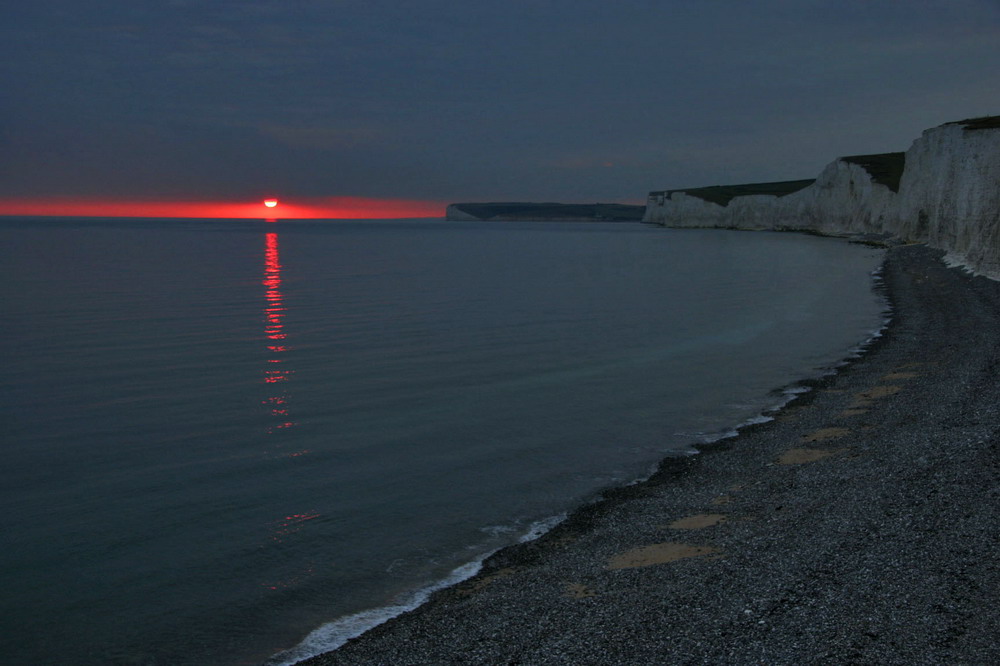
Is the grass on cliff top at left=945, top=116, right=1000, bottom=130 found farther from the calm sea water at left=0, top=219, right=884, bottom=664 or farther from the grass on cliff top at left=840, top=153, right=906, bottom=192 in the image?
the grass on cliff top at left=840, top=153, right=906, bottom=192

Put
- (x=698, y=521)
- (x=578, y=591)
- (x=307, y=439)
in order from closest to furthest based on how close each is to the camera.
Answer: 1. (x=578, y=591)
2. (x=698, y=521)
3. (x=307, y=439)

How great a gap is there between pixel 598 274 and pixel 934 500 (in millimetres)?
45856

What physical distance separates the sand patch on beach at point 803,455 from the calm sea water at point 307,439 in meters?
1.84

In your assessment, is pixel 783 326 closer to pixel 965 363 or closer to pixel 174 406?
pixel 965 363

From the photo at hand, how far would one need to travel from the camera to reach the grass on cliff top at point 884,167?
287ft

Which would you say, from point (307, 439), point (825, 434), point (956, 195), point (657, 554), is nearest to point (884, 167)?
point (956, 195)

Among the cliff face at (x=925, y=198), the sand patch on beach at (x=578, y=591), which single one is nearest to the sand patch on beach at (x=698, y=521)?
the sand patch on beach at (x=578, y=591)

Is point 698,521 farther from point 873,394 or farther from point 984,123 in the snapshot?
point 984,123

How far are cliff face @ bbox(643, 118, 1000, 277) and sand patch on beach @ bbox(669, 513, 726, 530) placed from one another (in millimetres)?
31084

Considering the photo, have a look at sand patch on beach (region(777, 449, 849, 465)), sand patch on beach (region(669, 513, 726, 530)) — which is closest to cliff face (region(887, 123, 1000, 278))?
sand patch on beach (region(777, 449, 849, 465))

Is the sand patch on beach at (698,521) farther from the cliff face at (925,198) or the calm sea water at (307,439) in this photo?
the cliff face at (925,198)

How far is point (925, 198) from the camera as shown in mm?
62531

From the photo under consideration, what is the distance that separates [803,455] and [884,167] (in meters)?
96.2

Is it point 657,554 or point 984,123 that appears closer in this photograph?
point 657,554
